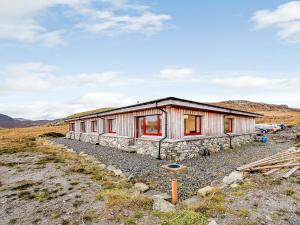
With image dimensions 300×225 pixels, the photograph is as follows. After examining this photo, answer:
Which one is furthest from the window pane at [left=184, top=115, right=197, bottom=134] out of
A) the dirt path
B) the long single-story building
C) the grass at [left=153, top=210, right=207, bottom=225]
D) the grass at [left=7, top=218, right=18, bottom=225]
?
the grass at [left=7, top=218, right=18, bottom=225]

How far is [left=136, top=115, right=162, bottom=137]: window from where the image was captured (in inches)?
529

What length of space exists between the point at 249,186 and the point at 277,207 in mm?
1602

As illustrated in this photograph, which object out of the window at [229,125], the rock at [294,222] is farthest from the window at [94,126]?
the rock at [294,222]

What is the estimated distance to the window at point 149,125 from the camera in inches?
529

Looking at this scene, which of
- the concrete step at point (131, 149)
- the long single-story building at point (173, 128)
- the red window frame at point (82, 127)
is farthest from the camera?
the red window frame at point (82, 127)

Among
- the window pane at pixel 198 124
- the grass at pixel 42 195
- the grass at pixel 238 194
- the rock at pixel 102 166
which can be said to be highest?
the window pane at pixel 198 124

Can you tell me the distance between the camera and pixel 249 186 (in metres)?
7.03

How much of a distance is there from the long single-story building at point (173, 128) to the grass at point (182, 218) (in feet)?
22.9

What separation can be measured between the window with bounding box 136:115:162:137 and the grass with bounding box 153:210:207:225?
8228mm

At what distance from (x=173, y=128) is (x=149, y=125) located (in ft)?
8.36

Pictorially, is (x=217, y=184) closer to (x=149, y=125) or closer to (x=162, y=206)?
(x=162, y=206)

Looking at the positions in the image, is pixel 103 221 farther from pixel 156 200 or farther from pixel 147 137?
pixel 147 137

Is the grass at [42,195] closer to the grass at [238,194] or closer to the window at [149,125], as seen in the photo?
the grass at [238,194]

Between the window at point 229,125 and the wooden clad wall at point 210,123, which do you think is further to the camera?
the window at point 229,125
